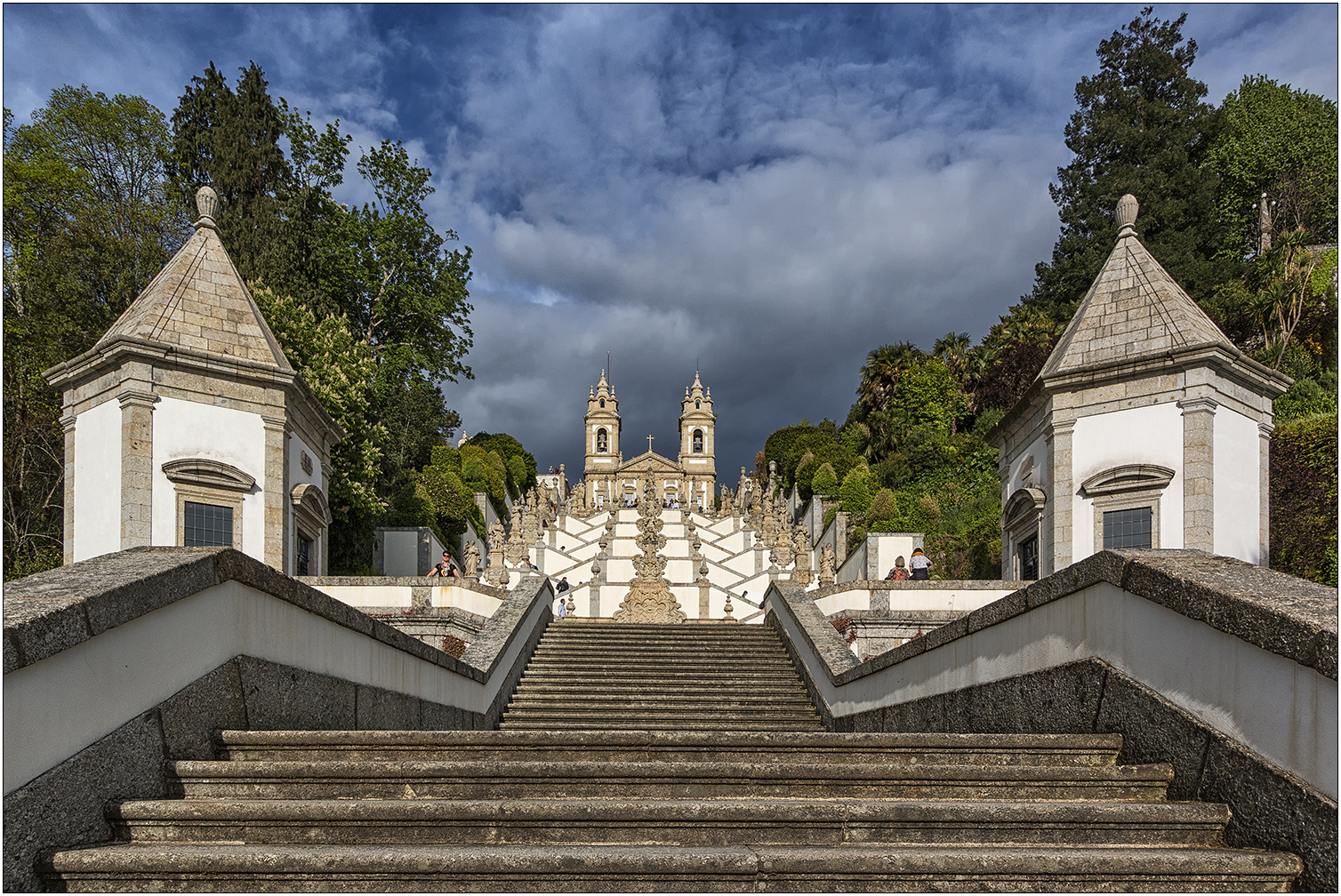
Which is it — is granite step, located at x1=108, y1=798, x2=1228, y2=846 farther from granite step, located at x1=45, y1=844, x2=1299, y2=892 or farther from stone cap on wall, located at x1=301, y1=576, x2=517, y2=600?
stone cap on wall, located at x1=301, y1=576, x2=517, y2=600

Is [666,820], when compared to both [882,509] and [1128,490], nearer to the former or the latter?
[1128,490]

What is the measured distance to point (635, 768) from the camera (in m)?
3.76

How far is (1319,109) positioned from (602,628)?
45.1m

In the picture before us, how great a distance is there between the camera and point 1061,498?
14609 millimetres

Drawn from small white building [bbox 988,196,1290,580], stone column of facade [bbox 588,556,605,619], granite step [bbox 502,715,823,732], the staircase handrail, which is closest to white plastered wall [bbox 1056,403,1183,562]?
small white building [bbox 988,196,1290,580]

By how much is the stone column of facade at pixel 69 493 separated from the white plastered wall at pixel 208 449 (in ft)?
4.90

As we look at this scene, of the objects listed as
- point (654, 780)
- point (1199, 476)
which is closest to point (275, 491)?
point (654, 780)

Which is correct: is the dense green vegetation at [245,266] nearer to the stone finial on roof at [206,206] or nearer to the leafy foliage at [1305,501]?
the stone finial on roof at [206,206]

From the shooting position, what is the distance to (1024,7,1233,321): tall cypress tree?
32719 millimetres

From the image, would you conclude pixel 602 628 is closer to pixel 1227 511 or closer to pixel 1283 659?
pixel 1227 511

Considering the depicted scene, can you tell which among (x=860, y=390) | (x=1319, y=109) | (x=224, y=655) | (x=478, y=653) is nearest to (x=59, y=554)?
(x=478, y=653)

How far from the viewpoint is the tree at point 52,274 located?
21062 mm

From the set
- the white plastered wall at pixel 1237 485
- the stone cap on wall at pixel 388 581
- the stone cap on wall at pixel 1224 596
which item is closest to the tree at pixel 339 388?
the stone cap on wall at pixel 388 581

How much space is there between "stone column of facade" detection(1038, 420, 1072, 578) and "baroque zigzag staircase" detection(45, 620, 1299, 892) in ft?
37.1
